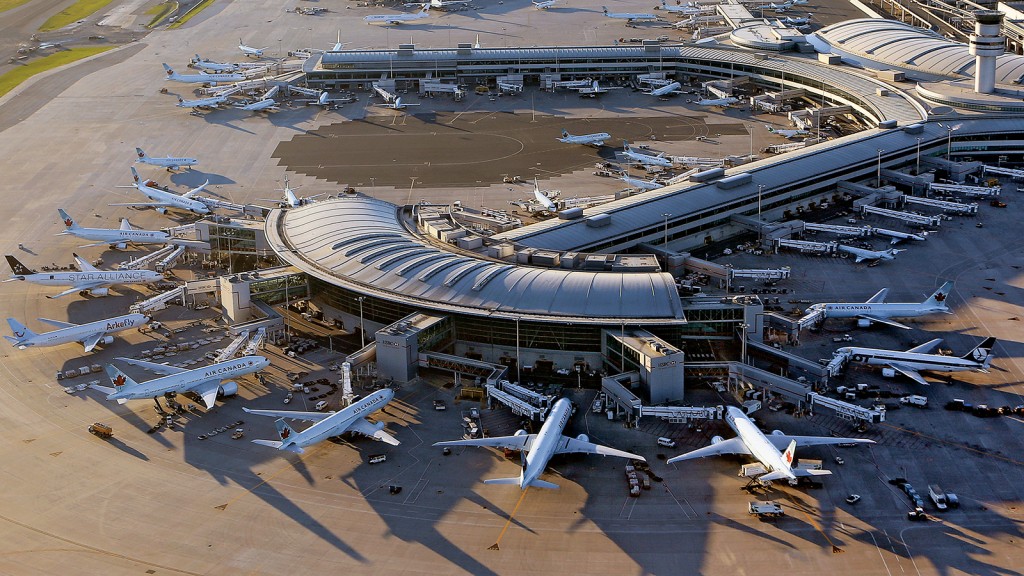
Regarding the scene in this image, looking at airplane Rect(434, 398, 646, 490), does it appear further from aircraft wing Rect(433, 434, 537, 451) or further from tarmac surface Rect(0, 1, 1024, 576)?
tarmac surface Rect(0, 1, 1024, 576)

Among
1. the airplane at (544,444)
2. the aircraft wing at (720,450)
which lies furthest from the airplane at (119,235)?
the aircraft wing at (720,450)

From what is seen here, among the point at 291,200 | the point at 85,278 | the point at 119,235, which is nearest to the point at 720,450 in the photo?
the point at 85,278

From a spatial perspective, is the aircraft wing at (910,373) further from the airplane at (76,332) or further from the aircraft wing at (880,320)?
the airplane at (76,332)

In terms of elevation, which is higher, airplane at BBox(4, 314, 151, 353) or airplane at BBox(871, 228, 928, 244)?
airplane at BBox(871, 228, 928, 244)

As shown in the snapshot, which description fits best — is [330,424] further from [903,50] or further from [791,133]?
[903,50]

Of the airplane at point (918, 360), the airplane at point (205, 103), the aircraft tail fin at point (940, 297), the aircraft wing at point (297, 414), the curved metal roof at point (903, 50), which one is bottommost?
the aircraft wing at point (297, 414)

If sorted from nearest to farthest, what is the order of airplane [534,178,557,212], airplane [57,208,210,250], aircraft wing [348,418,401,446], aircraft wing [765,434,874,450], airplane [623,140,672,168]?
1. aircraft wing [765,434,874,450]
2. aircraft wing [348,418,401,446]
3. airplane [57,208,210,250]
4. airplane [534,178,557,212]
5. airplane [623,140,672,168]

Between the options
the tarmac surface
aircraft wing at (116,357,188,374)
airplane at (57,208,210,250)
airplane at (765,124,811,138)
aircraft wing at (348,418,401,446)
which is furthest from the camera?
airplane at (765,124,811,138)

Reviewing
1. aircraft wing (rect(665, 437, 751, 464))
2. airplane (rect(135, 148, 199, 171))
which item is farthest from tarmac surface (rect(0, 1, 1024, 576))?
airplane (rect(135, 148, 199, 171))
